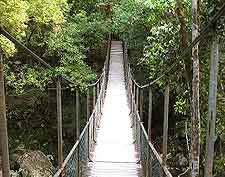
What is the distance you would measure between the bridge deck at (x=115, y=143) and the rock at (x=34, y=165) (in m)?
1.39

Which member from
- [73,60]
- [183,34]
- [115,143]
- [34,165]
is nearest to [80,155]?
[183,34]

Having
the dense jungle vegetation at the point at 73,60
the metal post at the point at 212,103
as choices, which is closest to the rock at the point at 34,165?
the dense jungle vegetation at the point at 73,60

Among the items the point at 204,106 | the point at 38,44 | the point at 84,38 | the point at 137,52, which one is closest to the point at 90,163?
the point at 204,106

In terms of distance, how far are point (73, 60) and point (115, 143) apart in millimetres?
4117

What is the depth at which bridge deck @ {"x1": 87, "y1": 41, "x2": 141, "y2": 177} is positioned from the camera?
4.70 meters

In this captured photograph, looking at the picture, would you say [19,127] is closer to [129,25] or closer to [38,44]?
[38,44]

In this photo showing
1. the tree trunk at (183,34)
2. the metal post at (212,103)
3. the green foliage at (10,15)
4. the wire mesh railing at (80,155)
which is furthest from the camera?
the green foliage at (10,15)

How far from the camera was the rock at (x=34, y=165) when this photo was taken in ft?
25.1

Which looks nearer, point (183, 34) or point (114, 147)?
point (183, 34)

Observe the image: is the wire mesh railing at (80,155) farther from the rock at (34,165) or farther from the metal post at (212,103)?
the rock at (34,165)

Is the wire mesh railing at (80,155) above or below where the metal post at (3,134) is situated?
below

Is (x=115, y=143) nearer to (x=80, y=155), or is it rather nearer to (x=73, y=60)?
(x=80, y=155)

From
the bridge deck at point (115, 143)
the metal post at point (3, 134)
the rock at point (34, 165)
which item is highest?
the metal post at point (3, 134)

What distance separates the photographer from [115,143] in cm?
613
